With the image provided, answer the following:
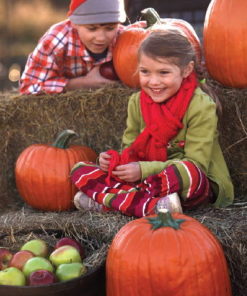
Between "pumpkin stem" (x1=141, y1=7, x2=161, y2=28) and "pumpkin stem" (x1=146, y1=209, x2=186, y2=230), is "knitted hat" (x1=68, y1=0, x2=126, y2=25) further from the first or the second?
"pumpkin stem" (x1=146, y1=209, x2=186, y2=230)

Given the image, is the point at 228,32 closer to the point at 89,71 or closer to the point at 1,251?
the point at 89,71

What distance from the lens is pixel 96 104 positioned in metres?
4.45

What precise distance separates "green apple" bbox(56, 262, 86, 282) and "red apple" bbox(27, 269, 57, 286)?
0.19ft

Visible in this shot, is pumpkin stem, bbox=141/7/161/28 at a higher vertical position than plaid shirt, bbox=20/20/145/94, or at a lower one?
higher

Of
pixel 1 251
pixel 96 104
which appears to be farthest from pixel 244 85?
pixel 1 251

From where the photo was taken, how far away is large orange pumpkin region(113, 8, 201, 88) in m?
4.35

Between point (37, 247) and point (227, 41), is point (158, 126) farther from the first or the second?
point (37, 247)

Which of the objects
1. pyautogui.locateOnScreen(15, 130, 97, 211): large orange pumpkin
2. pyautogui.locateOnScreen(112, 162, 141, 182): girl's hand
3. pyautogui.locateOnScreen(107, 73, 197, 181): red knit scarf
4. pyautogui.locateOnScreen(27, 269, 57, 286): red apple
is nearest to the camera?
pyautogui.locateOnScreen(27, 269, 57, 286): red apple

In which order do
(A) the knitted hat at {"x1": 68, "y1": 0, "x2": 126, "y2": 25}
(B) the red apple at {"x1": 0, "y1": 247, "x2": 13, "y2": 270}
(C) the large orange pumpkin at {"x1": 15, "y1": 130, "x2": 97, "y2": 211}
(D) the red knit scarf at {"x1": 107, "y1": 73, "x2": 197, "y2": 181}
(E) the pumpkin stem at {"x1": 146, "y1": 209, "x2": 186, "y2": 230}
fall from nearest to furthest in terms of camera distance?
(E) the pumpkin stem at {"x1": 146, "y1": 209, "x2": 186, "y2": 230} < (B) the red apple at {"x1": 0, "y1": 247, "x2": 13, "y2": 270} < (D) the red knit scarf at {"x1": 107, "y1": 73, "x2": 197, "y2": 181} < (C) the large orange pumpkin at {"x1": 15, "y1": 130, "x2": 97, "y2": 211} < (A) the knitted hat at {"x1": 68, "y1": 0, "x2": 126, "y2": 25}

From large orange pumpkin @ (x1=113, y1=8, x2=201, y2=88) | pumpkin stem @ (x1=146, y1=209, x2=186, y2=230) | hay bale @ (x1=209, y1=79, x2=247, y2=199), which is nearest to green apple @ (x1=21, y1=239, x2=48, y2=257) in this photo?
pumpkin stem @ (x1=146, y1=209, x2=186, y2=230)

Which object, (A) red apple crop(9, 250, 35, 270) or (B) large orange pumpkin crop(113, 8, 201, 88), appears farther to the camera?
(B) large orange pumpkin crop(113, 8, 201, 88)

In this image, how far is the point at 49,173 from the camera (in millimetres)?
4207

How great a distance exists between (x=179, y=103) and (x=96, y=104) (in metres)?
0.83

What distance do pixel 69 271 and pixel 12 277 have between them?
0.25 m
